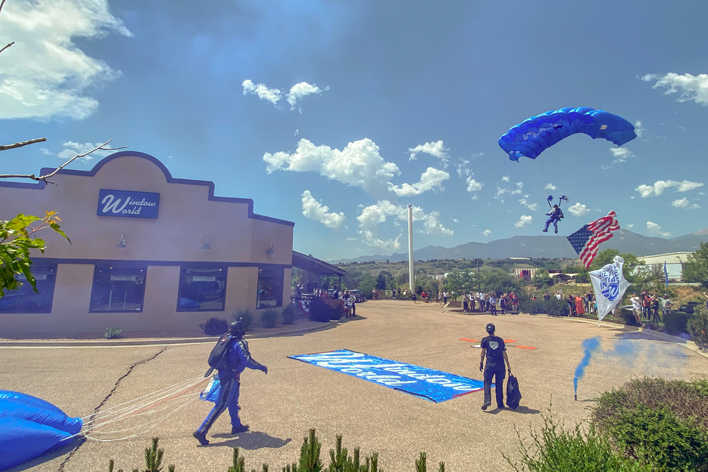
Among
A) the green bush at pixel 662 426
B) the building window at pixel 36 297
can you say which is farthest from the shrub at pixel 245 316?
the green bush at pixel 662 426

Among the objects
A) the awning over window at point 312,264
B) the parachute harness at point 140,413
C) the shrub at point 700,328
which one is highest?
the awning over window at point 312,264

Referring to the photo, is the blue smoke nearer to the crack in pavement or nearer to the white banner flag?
the white banner flag

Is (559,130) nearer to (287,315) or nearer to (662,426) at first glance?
(662,426)

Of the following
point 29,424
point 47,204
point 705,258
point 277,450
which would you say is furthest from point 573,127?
point 705,258

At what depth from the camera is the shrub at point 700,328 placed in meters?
12.6

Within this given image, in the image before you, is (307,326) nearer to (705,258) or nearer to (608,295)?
(608,295)

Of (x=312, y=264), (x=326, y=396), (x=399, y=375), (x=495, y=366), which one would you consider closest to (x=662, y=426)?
(x=495, y=366)

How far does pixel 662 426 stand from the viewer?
4.14 metres

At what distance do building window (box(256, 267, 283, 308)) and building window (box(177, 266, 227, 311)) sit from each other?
1.86 meters

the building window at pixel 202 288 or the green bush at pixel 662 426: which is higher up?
the building window at pixel 202 288

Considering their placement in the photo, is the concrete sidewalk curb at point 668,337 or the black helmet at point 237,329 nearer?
the black helmet at point 237,329

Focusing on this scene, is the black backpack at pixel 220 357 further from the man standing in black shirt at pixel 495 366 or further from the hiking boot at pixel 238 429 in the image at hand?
the man standing in black shirt at pixel 495 366

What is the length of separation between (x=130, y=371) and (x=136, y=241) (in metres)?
9.10

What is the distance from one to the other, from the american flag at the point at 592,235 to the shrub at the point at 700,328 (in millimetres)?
5597
